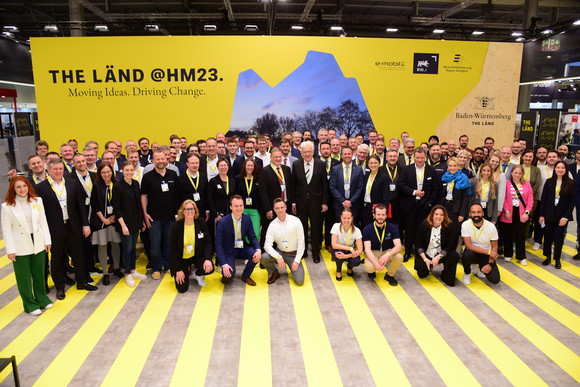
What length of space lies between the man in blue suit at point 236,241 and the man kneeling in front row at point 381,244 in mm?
1528

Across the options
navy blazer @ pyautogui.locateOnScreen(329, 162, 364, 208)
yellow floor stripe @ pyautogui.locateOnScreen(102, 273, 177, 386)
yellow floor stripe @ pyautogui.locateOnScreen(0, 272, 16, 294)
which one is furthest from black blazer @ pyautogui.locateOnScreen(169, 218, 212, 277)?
yellow floor stripe @ pyautogui.locateOnScreen(0, 272, 16, 294)

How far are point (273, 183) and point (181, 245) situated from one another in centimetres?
161

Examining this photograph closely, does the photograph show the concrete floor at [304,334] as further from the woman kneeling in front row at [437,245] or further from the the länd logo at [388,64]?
the the länd logo at [388,64]

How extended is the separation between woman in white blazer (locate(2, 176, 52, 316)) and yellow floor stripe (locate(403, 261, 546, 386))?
15.8 feet

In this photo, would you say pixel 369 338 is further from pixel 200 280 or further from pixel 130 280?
pixel 130 280

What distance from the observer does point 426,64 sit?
9.30 metres

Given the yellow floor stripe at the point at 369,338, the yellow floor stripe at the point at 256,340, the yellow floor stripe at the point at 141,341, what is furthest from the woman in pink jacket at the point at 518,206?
the yellow floor stripe at the point at 141,341

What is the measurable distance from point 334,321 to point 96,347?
2484 millimetres

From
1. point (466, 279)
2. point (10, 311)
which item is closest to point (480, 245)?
point (466, 279)

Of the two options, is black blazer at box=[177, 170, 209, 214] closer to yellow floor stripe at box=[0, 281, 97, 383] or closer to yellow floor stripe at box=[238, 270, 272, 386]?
yellow floor stripe at box=[238, 270, 272, 386]

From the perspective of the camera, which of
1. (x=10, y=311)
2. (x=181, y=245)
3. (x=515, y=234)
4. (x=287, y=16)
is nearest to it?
(x=10, y=311)

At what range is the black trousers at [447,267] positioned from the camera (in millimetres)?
4910

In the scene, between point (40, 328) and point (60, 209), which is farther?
point (60, 209)

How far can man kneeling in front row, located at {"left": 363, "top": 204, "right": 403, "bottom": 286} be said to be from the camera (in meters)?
4.93
